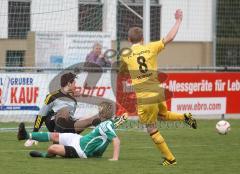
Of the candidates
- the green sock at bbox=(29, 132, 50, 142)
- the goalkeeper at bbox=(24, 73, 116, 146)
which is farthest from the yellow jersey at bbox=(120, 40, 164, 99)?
the goalkeeper at bbox=(24, 73, 116, 146)

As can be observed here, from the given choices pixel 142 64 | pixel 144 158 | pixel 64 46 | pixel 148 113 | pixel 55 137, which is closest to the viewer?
pixel 148 113

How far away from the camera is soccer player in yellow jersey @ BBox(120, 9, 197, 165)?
12.8 m

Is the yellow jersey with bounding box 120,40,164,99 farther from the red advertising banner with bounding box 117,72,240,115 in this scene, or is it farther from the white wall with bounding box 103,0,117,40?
the white wall with bounding box 103,0,117,40

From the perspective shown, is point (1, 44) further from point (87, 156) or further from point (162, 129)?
point (87, 156)

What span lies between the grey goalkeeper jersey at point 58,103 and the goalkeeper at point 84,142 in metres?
2.03

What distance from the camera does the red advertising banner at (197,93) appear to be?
72.8 feet

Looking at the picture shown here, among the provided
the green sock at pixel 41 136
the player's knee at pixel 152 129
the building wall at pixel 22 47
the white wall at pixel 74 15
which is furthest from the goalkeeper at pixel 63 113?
the building wall at pixel 22 47

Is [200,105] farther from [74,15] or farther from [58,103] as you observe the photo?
[58,103]

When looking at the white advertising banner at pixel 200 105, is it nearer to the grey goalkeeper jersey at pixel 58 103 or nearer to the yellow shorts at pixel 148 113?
the grey goalkeeper jersey at pixel 58 103

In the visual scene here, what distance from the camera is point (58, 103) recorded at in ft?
51.3

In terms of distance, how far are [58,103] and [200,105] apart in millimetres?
7956

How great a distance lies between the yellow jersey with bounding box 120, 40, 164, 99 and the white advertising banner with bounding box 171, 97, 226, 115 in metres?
9.32

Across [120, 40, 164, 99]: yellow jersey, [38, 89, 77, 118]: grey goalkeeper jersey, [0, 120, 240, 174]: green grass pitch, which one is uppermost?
[120, 40, 164, 99]: yellow jersey

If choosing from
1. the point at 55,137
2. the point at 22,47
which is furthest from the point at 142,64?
the point at 22,47
